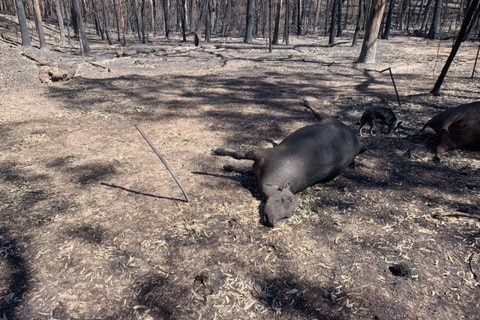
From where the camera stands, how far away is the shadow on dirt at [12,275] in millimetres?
2590

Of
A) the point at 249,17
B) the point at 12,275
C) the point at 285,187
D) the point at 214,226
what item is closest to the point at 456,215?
the point at 285,187

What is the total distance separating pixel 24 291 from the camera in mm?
2734

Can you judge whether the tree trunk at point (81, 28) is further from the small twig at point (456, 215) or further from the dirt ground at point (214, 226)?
the small twig at point (456, 215)

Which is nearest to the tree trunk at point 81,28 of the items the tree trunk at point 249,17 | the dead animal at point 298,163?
the tree trunk at point 249,17

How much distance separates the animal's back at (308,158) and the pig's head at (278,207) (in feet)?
0.72

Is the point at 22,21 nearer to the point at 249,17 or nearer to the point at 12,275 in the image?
the point at 249,17

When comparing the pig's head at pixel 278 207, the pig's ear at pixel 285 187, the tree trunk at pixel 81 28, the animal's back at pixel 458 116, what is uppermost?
the tree trunk at pixel 81 28

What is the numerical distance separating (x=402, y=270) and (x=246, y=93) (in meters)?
6.82

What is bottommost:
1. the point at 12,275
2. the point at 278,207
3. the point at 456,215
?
the point at 12,275

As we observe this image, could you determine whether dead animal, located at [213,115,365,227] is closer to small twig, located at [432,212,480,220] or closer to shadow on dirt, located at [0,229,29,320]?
small twig, located at [432,212,480,220]

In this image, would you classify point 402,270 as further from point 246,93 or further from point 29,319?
point 246,93

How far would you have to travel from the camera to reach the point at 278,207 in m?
3.51

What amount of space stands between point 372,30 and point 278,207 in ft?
34.7

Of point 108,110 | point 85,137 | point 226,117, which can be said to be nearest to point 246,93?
point 226,117
